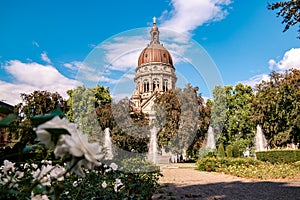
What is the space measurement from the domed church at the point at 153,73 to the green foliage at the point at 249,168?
1195cm

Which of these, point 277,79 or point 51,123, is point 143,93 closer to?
point 277,79

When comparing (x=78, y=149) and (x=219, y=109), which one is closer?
(x=78, y=149)

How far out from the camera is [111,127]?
23312mm

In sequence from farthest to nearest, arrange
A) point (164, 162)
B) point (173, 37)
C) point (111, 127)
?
point (111, 127)
point (164, 162)
point (173, 37)

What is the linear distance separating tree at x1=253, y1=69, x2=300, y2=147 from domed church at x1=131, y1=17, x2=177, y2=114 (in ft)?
27.9

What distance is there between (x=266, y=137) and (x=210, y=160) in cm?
1373

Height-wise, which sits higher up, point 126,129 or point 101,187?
point 126,129

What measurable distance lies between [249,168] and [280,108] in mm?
13517

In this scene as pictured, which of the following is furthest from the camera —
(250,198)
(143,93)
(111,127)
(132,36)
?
(143,93)

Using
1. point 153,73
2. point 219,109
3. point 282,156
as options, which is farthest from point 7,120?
point 153,73

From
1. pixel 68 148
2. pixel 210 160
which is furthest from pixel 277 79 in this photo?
pixel 68 148

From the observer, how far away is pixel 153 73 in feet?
102

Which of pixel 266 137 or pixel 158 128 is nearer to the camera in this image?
pixel 158 128

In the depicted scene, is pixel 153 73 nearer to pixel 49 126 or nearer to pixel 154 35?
pixel 154 35
